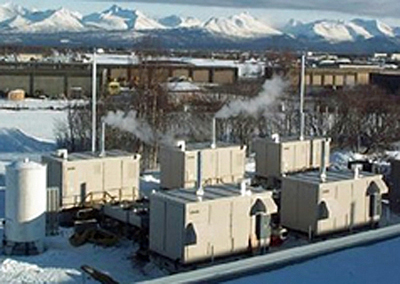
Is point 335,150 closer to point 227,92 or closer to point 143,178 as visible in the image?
point 227,92

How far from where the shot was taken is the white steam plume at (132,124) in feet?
81.9

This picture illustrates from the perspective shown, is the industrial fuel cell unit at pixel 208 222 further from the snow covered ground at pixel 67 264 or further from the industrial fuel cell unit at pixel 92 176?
the industrial fuel cell unit at pixel 92 176

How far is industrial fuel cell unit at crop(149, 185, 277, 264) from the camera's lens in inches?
582

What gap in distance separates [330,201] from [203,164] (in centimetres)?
469

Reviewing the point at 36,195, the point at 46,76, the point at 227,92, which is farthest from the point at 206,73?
the point at 36,195

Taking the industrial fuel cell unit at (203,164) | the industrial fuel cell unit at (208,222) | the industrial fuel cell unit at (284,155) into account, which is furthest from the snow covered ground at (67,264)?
the industrial fuel cell unit at (284,155)

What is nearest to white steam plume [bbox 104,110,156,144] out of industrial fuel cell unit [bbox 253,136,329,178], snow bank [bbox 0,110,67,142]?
industrial fuel cell unit [bbox 253,136,329,178]

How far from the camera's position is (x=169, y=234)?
15.0m

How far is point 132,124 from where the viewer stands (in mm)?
25609

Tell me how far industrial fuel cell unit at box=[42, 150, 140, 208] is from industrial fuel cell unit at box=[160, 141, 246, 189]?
1418 millimetres

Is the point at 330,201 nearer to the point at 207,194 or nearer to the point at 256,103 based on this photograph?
the point at 207,194

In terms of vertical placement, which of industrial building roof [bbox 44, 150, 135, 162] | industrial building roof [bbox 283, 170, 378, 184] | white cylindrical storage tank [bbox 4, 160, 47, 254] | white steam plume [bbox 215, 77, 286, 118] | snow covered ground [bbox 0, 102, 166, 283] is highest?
white steam plume [bbox 215, 77, 286, 118]

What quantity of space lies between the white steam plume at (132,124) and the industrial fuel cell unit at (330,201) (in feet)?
28.7

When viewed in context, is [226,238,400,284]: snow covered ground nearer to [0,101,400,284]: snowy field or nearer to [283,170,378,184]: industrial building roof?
[0,101,400,284]: snowy field
